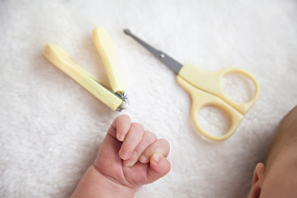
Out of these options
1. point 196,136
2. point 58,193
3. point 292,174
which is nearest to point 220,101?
point 196,136

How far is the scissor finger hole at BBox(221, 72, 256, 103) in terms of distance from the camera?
546 millimetres

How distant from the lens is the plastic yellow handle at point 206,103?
491mm

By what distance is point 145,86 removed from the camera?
551mm

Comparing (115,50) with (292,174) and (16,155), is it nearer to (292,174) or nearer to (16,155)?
(16,155)

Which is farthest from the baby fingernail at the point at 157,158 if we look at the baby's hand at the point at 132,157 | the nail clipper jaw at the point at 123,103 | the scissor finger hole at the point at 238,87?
the scissor finger hole at the point at 238,87

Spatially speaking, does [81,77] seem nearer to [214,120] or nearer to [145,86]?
[145,86]

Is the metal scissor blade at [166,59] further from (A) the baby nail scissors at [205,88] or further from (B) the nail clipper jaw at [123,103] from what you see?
(B) the nail clipper jaw at [123,103]

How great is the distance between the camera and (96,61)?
551 mm

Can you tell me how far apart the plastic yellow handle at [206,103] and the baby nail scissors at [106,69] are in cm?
14

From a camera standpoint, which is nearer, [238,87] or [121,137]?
[121,137]

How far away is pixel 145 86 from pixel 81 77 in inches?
5.5

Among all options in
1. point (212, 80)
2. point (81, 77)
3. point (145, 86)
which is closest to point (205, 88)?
point (212, 80)

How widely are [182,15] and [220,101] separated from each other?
0.80ft

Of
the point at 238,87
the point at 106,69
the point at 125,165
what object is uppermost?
the point at 238,87
